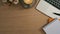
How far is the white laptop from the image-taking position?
1.23 m

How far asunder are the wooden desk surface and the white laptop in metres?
0.04

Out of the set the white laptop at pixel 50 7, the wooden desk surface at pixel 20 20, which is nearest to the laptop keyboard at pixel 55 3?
the white laptop at pixel 50 7

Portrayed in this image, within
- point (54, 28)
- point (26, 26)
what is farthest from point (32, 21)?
point (54, 28)

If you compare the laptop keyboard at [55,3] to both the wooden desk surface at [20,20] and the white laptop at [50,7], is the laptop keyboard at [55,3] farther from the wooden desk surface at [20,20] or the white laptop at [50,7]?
the wooden desk surface at [20,20]

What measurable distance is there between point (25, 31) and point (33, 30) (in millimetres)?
55

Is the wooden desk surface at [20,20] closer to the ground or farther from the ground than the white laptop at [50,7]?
closer to the ground

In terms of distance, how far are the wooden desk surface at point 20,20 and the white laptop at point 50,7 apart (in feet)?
0.12

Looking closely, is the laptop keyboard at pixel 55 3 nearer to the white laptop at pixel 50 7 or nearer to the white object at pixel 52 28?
the white laptop at pixel 50 7

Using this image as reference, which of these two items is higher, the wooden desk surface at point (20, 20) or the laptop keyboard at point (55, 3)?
the laptop keyboard at point (55, 3)

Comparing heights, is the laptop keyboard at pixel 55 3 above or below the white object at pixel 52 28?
above

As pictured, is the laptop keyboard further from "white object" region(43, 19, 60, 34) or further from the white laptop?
"white object" region(43, 19, 60, 34)

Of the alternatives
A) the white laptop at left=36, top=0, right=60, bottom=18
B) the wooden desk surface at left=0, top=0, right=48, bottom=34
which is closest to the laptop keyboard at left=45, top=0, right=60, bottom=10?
the white laptop at left=36, top=0, right=60, bottom=18

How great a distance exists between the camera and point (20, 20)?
3.97 feet

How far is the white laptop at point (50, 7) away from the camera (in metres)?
1.23
